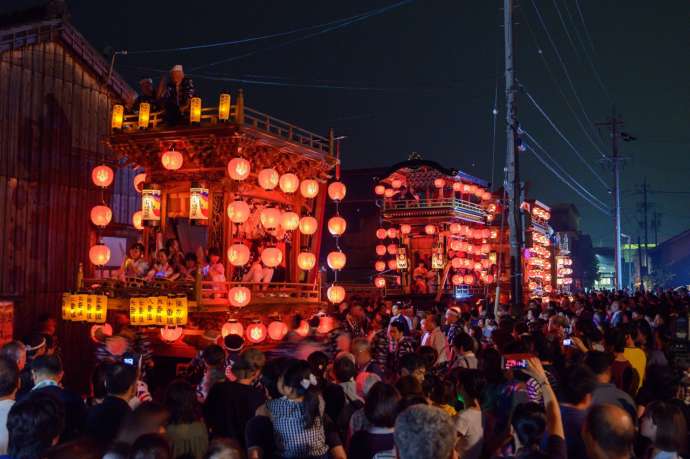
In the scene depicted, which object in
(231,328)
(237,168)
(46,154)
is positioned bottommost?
(231,328)

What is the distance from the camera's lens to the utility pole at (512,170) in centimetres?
1591

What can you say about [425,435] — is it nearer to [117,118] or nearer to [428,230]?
[117,118]

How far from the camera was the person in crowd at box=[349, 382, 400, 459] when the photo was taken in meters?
4.20

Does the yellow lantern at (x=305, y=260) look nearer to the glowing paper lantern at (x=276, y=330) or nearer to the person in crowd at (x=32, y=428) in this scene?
the glowing paper lantern at (x=276, y=330)

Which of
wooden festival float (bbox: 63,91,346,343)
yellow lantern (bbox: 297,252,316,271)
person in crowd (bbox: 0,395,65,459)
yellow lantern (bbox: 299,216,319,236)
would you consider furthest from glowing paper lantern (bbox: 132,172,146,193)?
person in crowd (bbox: 0,395,65,459)

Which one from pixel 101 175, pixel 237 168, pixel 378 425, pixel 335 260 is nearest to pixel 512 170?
pixel 335 260

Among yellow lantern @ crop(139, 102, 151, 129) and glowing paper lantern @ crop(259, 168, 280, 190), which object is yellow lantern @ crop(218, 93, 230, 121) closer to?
glowing paper lantern @ crop(259, 168, 280, 190)

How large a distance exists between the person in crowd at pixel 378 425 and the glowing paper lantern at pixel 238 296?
9654 millimetres

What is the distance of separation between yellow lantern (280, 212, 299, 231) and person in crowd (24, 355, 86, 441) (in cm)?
1057

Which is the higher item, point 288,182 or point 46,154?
point 46,154

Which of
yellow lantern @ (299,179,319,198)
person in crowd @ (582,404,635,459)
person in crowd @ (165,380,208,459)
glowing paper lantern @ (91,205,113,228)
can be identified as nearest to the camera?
person in crowd @ (582,404,635,459)

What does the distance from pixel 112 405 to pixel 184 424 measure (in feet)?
2.20

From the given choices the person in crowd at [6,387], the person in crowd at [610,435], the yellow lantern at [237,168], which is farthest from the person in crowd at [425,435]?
the yellow lantern at [237,168]

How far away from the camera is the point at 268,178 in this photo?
15.1m
